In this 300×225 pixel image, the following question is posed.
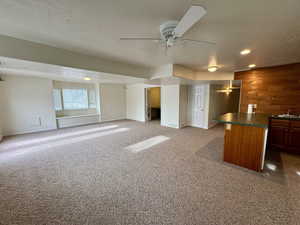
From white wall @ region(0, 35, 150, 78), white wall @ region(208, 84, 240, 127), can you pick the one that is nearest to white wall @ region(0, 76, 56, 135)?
white wall @ region(0, 35, 150, 78)

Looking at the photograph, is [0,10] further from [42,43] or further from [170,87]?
[170,87]

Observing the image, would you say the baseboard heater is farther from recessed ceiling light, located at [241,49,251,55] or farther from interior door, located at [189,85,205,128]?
recessed ceiling light, located at [241,49,251,55]

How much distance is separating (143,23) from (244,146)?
2.85 meters

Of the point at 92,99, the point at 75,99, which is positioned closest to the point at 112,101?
the point at 92,99

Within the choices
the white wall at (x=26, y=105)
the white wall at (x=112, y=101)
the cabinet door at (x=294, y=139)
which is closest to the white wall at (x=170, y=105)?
the white wall at (x=112, y=101)

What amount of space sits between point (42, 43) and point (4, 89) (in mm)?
3662

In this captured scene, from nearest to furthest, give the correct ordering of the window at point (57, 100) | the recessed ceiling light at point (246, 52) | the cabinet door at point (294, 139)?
1. the recessed ceiling light at point (246, 52)
2. the cabinet door at point (294, 139)
3. the window at point (57, 100)

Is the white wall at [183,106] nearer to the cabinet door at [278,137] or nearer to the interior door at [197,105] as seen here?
the interior door at [197,105]

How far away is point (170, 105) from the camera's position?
5730 millimetres

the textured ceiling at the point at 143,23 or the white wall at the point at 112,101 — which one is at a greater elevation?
the textured ceiling at the point at 143,23

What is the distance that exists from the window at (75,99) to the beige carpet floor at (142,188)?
3.52 m

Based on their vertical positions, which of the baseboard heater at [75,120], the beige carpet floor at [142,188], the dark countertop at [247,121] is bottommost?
the beige carpet floor at [142,188]

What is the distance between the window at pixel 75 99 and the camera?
6379mm

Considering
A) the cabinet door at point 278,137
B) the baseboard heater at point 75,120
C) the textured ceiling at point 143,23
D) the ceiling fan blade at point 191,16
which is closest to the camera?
the ceiling fan blade at point 191,16
